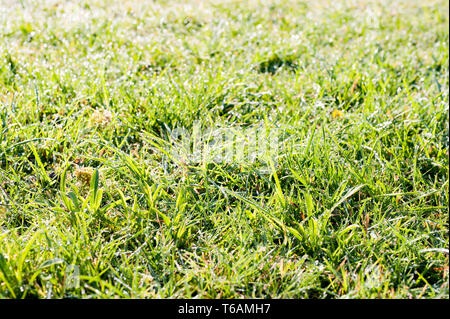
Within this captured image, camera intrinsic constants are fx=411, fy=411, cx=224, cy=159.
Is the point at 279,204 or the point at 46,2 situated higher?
the point at 46,2

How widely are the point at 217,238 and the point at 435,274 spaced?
37.7 inches

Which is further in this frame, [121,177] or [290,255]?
[121,177]

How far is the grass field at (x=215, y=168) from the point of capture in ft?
5.65

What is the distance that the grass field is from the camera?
5.65ft

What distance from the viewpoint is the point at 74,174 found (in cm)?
215

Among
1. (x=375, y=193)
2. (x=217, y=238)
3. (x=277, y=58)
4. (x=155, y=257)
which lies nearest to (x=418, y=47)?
(x=277, y=58)

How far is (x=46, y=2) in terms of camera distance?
158 inches

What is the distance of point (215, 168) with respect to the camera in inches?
86.7

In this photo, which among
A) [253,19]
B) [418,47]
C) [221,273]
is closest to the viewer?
[221,273]

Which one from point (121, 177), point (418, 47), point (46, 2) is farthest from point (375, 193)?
point (46, 2)

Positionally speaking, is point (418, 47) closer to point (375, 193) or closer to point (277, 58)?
point (277, 58)

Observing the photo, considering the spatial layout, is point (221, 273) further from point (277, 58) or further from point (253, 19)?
point (253, 19)
